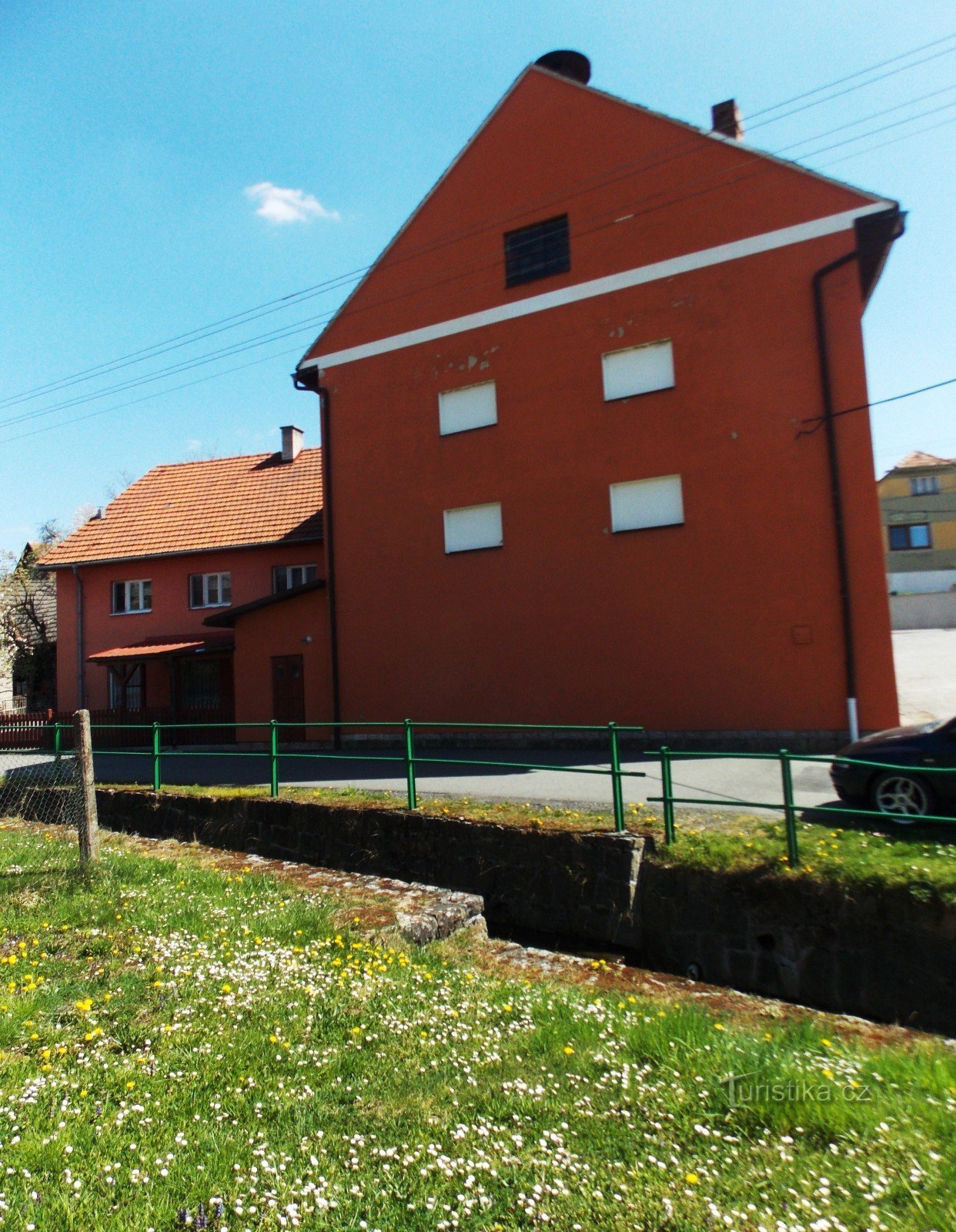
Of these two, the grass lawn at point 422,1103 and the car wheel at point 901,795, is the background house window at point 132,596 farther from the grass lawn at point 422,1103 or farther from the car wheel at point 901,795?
the car wheel at point 901,795

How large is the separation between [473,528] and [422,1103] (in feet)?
43.5

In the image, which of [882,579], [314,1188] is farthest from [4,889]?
[882,579]

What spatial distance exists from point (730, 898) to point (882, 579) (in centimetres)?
793

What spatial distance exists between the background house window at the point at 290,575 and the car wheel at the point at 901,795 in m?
17.5

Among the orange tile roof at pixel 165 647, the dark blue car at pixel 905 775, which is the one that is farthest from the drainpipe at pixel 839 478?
the orange tile roof at pixel 165 647

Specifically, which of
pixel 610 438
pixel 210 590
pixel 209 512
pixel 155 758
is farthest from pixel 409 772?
pixel 209 512

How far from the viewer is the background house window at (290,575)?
22625 millimetres

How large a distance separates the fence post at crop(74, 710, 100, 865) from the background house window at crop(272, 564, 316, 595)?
620 inches

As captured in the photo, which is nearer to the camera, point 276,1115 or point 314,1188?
point 314,1188

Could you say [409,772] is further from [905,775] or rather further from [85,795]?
[905,775]

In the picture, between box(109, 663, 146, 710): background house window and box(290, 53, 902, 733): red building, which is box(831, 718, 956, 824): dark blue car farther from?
box(109, 663, 146, 710): background house window

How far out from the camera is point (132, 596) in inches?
954

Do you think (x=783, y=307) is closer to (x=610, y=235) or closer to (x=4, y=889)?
(x=610, y=235)

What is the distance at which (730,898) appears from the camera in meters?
6.43
